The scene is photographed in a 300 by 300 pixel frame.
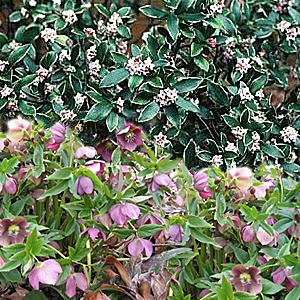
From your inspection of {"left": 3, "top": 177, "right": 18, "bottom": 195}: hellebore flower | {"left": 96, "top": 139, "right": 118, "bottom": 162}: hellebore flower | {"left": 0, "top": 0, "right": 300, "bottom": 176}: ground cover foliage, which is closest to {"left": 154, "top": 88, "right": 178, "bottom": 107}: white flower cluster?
{"left": 0, "top": 0, "right": 300, "bottom": 176}: ground cover foliage

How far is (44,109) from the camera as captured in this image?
1943 millimetres

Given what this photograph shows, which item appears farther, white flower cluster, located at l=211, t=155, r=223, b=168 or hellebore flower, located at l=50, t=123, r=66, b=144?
white flower cluster, located at l=211, t=155, r=223, b=168

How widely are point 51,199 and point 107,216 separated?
201 millimetres

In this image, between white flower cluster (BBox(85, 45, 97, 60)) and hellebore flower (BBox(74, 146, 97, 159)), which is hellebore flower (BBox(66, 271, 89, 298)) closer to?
hellebore flower (BBox(74, 146, 97, 159))

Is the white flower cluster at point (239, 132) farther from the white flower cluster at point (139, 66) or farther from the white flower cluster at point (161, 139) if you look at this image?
the white flower cluster at point (139, 66)

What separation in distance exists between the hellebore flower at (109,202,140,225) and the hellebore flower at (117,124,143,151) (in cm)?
12

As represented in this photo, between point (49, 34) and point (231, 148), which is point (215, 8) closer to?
point (231, 148)

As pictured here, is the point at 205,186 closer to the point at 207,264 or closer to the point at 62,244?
the point at 207,264

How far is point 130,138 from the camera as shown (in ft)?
2.68

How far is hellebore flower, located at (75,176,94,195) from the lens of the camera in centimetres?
73

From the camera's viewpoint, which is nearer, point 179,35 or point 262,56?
point 179,35

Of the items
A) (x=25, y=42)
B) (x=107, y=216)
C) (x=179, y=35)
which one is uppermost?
(x=107, y=216)

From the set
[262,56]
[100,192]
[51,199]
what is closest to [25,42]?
[262,56]

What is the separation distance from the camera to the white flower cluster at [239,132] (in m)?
1.88
